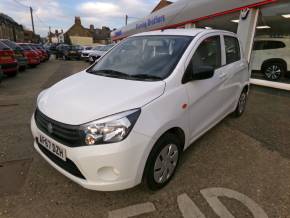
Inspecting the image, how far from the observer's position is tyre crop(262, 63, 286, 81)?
9305 mm

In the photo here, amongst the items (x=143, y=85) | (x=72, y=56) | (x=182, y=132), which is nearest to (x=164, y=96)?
(x=143, y=85)

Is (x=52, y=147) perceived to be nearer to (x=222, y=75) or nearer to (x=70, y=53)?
(x=222, y=75)

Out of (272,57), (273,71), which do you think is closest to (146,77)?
(273,71)

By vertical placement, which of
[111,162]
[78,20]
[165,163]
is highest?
[78,20]

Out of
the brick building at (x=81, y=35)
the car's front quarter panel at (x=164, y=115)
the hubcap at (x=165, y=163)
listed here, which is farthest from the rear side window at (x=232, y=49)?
the brick building at (x=81, y=35)

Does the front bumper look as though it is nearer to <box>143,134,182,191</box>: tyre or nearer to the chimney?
<box>143,134,182,191</box>: tyre

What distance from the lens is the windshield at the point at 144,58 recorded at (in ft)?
9.44

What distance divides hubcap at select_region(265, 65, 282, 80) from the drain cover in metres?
9.13

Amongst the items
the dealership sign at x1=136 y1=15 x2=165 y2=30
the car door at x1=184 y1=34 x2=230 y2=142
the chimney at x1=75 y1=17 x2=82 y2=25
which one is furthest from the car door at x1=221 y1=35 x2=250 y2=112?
the chimney at x1=75 y1=17 x2=82 y2=25

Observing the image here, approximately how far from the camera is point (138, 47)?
352 cm

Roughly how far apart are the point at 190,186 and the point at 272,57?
8963 millimetres

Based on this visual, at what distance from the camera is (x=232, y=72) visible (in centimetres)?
411

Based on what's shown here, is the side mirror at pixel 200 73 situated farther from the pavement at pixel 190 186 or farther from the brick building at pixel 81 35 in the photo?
the brick building at pixel 81 35

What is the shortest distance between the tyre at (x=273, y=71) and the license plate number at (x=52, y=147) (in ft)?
29.7
